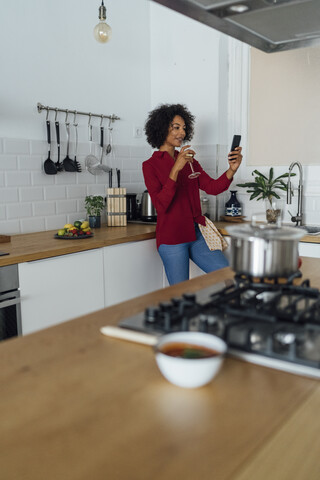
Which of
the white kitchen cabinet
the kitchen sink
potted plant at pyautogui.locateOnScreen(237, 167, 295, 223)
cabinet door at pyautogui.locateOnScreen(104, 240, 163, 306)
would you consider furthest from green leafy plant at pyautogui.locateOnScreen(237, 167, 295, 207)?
cabinet door at pyautogui.locateOnScreen(104, 240, 163, 306)

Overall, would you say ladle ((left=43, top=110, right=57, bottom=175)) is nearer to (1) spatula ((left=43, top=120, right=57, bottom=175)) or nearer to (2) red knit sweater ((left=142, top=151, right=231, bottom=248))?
(1) spatula ((left=43, top=120, right=57, bottom=175))

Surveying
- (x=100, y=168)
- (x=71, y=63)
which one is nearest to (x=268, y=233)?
(x=100, y=168)

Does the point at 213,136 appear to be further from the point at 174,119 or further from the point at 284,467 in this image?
the point at 284,467

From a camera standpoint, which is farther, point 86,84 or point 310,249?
point 86,84

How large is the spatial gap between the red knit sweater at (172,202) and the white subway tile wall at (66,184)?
61 cm

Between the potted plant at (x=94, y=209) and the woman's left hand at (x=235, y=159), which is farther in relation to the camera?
the potted plant at (x=94, y=209)

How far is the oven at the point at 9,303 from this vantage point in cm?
236

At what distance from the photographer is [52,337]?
3.82 ft

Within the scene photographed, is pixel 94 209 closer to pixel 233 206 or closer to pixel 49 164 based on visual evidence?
pixel 49 164

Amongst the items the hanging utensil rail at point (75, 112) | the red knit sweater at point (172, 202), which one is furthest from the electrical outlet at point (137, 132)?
the red knit sweater at point (172, 202)

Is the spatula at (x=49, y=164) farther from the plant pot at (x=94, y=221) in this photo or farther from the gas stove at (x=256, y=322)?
the gas stove at (x=256, y=322)

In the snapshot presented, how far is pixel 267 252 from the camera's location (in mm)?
1234

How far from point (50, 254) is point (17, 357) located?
5.12 feet

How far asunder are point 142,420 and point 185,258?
8.06 feet
